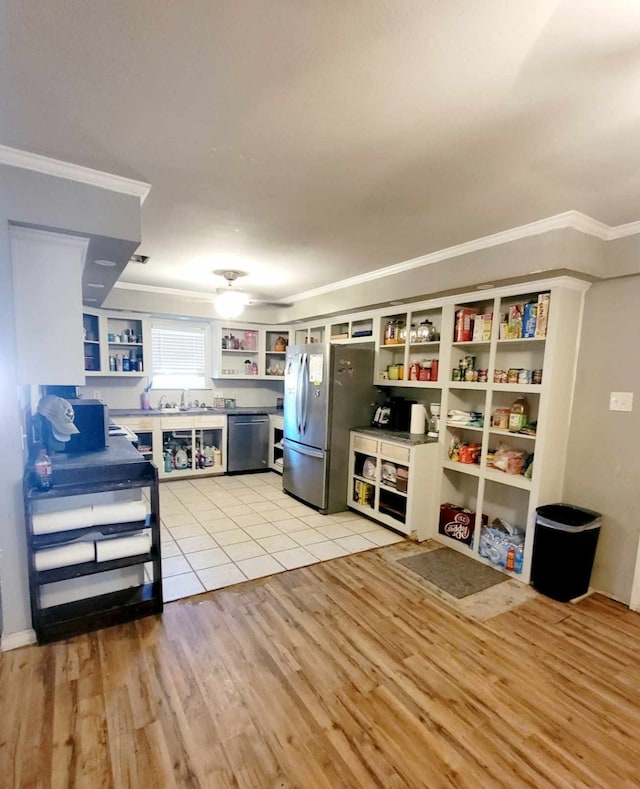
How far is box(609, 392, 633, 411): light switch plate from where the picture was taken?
2.63 metres

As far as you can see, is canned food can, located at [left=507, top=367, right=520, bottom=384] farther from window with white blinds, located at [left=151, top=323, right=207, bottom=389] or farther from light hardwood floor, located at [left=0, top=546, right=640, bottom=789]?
window with white blinds, located at [left=151, top=323, right=207, bottom=389]

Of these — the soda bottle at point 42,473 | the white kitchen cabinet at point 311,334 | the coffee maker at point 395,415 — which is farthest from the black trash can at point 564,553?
the white kitchen cabinet at point 311,334

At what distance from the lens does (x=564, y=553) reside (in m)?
2.58

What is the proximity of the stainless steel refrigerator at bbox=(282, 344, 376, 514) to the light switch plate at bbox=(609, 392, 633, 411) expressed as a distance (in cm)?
209

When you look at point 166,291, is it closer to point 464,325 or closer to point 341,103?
point 464,325

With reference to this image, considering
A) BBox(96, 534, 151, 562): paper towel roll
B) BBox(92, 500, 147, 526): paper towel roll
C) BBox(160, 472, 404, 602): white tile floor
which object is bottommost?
BBox(160, 472, 404, 602): white tile floor

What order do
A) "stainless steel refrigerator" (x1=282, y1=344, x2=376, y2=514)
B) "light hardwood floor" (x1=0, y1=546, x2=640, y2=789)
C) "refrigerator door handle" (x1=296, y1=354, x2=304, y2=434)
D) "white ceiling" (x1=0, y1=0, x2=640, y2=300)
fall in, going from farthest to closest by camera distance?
"refrigerator door handle" (x1=296, y1=354, x2=304, y2=434)
"stainless steel refrigerator" (x1=282, y1=344, x2=376, y2=514)
"light hardwood floor" (x1=0, y1=546, x2=640, y2=789)
"white ceiling" (x1=0, y1=0, x2=640, y2=300)

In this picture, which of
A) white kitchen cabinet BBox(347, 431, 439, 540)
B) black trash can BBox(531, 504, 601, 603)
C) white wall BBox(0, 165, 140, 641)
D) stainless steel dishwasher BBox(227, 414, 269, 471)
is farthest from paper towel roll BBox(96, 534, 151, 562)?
stainless steel dishwasher BBox(227, 414, 269, 471)

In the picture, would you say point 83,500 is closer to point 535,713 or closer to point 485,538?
point 535,713

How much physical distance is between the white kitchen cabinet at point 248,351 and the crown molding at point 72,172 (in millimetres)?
3424

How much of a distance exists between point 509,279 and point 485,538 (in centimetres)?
198

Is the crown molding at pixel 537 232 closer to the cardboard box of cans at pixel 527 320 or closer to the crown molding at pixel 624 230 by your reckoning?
the crown molding at pixel 624 230

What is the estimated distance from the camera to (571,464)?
292 centimetres

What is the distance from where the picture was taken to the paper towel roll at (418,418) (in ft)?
12.3
